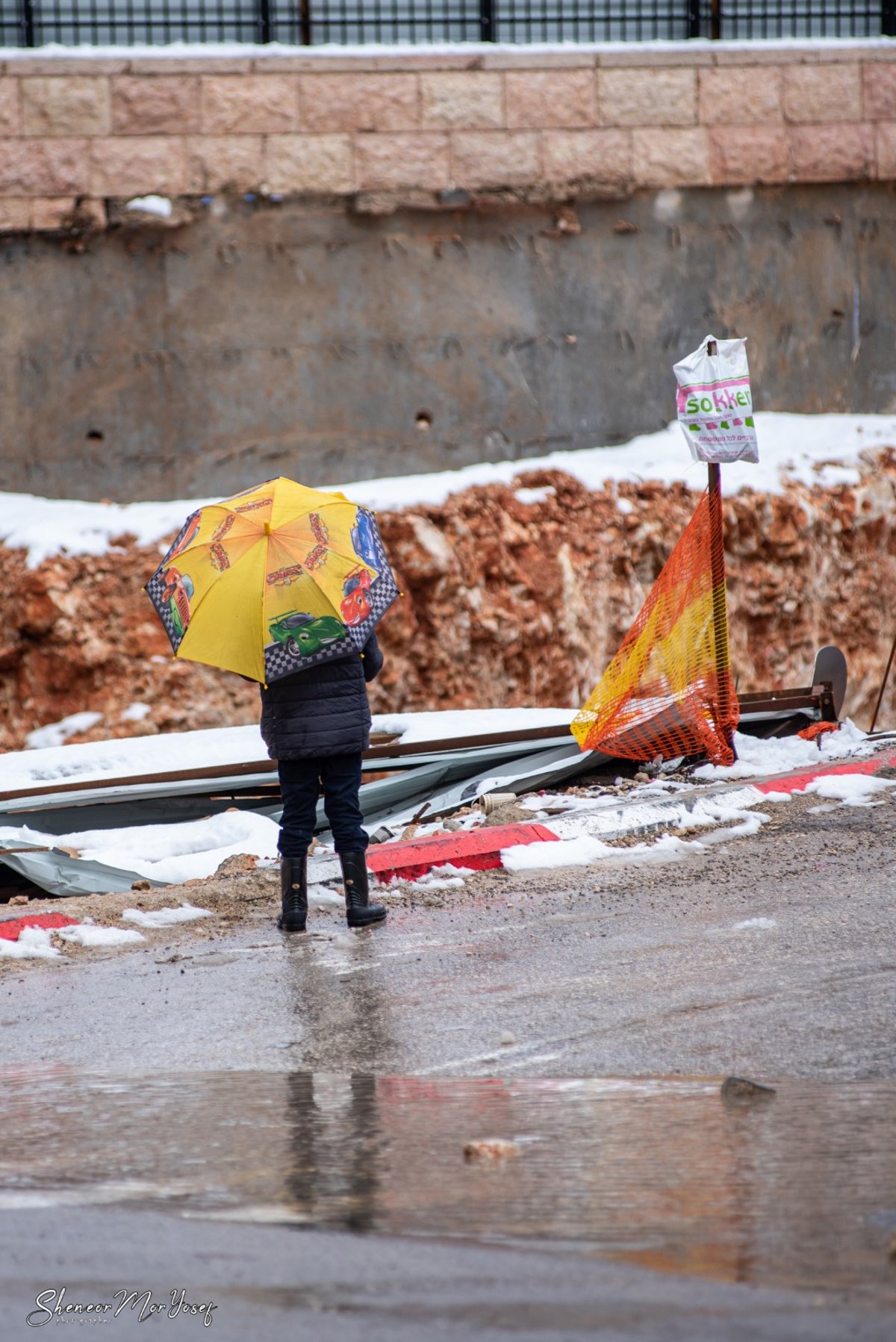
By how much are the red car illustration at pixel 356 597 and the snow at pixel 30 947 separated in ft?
6.04

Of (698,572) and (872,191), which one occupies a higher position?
(872,191)

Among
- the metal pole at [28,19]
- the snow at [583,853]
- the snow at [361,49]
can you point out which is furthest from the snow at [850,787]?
the metal pole at [28,19]

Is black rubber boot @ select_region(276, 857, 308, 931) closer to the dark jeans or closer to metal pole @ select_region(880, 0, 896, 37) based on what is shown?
the dark jeans

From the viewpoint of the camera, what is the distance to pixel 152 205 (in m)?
13.4

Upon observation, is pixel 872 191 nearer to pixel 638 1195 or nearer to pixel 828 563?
pixel 828 563

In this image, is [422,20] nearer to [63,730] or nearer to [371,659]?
[63,730]

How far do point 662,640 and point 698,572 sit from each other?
1.77 feet

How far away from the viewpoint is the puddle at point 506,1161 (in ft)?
8.45

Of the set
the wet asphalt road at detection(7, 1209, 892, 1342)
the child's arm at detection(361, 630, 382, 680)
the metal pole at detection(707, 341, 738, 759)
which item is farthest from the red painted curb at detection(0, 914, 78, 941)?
the metal pole at detection(707, 341, 738, 759)

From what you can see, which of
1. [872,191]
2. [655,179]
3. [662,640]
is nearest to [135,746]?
[662,640]

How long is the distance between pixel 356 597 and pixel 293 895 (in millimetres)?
1327

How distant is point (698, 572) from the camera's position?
9.34 metres

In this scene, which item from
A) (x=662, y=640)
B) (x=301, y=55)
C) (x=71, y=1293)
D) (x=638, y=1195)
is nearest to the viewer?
(x=71, y=1293)

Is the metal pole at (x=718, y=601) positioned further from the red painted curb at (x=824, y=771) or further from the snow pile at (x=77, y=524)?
the snow pile at (x=77, y=524)
